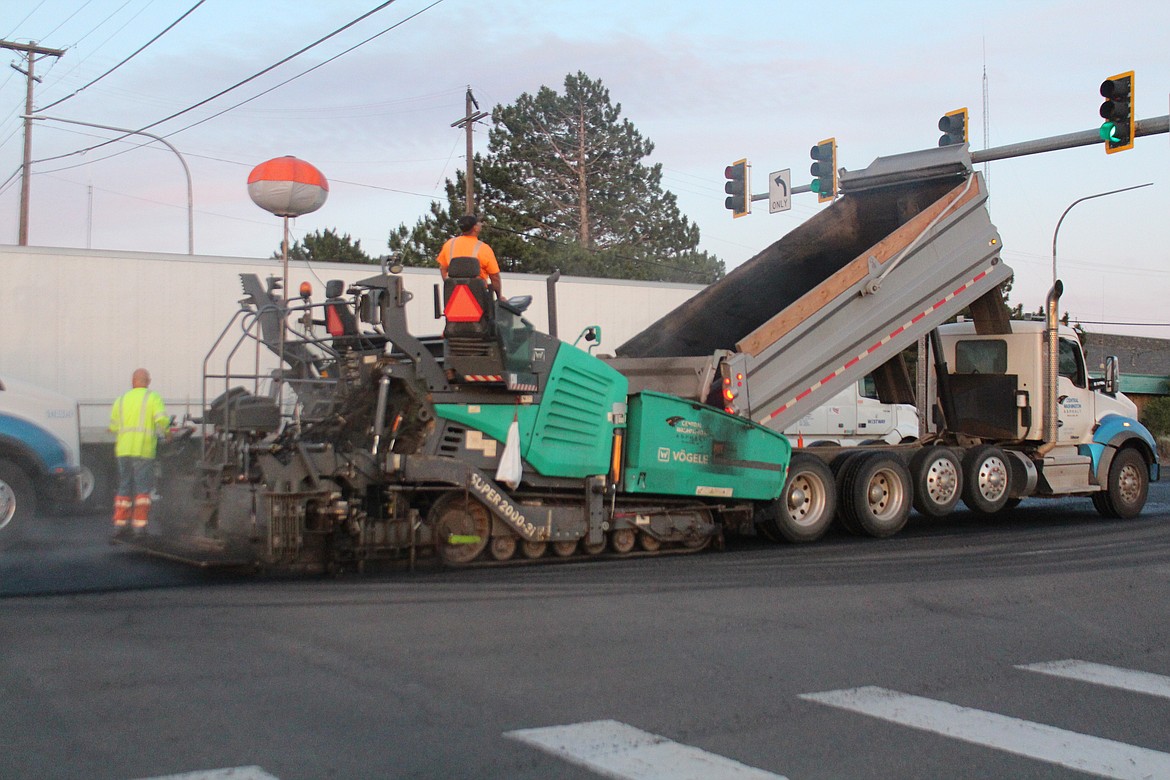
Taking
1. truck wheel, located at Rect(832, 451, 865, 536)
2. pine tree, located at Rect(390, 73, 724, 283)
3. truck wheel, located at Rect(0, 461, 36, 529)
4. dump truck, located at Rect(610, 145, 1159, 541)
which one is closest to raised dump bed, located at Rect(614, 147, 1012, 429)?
dump truck, located at Rect(610, 145, 1159, 541)

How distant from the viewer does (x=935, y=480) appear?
11945mm

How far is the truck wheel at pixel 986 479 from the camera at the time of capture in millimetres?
12242

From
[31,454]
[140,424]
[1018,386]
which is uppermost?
[1018,386]

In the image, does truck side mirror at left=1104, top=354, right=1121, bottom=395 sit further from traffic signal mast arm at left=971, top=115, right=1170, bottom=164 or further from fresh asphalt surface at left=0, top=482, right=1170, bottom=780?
fresh asphalt surface at left=0, top=482, right=1170, bottom=780

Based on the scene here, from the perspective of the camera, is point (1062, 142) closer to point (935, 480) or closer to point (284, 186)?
point (935, 480)

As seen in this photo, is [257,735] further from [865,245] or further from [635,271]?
[635,271]

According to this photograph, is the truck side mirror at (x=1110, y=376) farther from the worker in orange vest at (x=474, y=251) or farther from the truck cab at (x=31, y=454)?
the truck cab at (x=31, y=454)

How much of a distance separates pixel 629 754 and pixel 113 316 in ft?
41.3

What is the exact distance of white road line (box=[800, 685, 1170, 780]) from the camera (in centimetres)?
431

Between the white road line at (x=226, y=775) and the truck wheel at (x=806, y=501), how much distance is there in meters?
7.37

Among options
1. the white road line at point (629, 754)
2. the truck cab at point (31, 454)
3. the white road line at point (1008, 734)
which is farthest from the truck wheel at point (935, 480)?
the truck cab at point (31, 454)

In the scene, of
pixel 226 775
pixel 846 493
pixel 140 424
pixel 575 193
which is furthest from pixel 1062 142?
pixel 575 193

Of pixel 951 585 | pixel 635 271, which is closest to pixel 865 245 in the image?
pixel 951 585

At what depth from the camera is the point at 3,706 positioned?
4.81 metres
